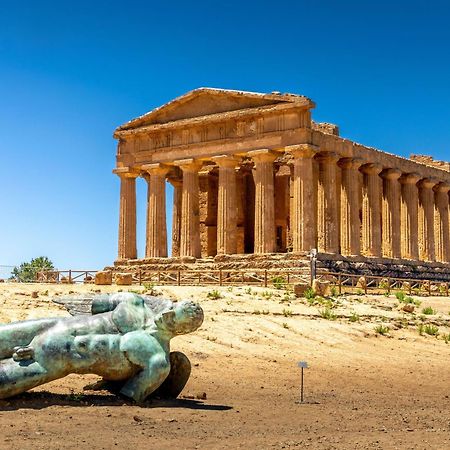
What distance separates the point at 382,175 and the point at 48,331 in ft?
133

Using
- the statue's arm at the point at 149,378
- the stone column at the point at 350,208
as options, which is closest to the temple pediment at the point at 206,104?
the stone column at the point at 350,208

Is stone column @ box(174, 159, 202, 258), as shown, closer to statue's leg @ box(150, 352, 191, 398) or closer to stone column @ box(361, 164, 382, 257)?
stone column @ box(361, 164, 382, 257)

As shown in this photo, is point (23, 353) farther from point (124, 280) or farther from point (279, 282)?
point (279, 282)

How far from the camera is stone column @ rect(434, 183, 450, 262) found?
176ft

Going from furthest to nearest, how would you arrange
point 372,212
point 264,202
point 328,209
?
point 372,212, point 328,209, point 264,202

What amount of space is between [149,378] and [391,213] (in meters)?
39.8

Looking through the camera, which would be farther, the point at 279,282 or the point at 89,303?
the point at 279,282

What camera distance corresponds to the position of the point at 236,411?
11.0 meters

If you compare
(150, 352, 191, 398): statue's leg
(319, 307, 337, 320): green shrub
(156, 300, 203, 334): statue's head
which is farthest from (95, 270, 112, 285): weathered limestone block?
(156, 300, 203, 334): statue's head

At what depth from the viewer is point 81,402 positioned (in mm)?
10773

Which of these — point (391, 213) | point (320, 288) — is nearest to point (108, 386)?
point (320, 288)

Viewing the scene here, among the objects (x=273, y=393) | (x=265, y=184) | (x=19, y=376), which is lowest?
(x=273, y=393)

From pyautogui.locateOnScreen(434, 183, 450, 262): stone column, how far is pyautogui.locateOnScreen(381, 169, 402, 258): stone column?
5.96 m

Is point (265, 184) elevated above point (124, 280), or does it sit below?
above
